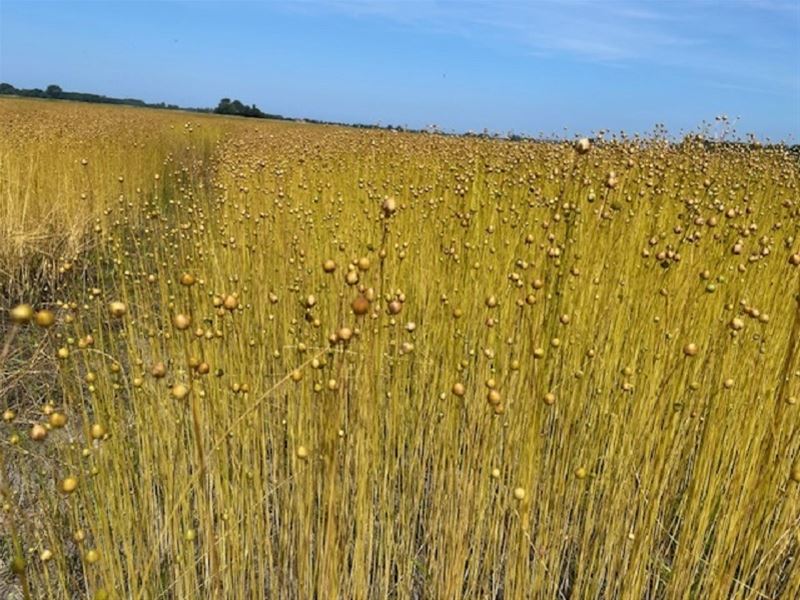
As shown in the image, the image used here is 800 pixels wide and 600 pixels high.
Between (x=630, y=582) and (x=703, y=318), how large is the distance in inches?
43.7

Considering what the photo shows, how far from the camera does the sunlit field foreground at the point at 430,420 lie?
1.17 metres

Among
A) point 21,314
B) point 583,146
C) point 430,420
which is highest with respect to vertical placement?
point 583,146

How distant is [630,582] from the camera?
46.6 inches

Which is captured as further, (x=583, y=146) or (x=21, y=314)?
(x=583, y=146)

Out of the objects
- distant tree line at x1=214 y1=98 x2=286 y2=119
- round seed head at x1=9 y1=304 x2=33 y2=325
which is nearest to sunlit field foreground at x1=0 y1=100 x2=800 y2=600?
round seed head at x1=9 y1=304 x2=33 y2=325

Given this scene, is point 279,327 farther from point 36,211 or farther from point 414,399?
point 36,211

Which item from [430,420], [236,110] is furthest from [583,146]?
[236,110]

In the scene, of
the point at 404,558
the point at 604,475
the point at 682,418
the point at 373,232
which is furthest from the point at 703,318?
the point at 373,232

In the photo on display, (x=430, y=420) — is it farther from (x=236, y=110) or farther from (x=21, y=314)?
(x=236, y=110)

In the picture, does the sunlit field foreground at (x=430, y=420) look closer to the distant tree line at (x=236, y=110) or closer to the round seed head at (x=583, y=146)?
the round seed head at (x=583, y=146)

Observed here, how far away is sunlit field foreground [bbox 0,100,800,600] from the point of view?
1174 mm

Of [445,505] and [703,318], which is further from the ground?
[703,318]

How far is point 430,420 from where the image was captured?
187 centimetres

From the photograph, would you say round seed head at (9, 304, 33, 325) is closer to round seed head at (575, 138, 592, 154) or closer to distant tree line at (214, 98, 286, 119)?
round seed head at (575, 138, 592, 154)
